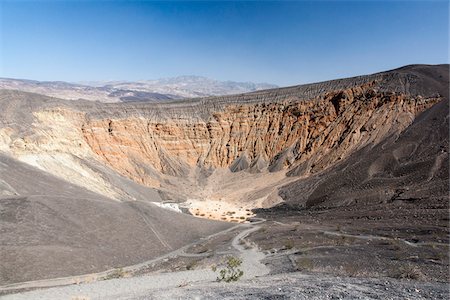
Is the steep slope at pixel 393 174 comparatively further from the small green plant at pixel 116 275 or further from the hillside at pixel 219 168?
the small green plant at pixel 116 275

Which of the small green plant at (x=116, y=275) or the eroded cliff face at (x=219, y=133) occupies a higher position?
the eroded cliff face at (x=219, y=133)

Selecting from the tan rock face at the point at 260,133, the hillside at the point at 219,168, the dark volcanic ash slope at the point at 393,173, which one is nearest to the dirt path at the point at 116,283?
the hillside at the point at 219,168

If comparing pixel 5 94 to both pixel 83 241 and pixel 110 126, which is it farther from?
pixel 83 241

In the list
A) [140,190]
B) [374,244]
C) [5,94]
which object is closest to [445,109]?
[374,244]

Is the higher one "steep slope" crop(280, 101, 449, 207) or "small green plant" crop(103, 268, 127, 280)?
"steep slope" crop(280, 101, 449, 207)

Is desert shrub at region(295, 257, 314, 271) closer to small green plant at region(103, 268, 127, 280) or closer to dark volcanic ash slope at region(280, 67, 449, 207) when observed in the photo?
small green plant at region(103, 268, 127, 280)

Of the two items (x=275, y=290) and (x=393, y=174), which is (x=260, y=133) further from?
(x=275, y=290)

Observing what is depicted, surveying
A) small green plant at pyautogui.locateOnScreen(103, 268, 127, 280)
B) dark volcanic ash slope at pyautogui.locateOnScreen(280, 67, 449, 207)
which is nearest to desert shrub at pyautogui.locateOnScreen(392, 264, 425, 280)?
small green plant at pyautogui.locateOnScreen(103, 268, 127, 280)

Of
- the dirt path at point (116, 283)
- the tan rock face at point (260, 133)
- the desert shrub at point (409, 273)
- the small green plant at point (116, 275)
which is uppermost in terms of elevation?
the tan rock face at point (260, 133)
